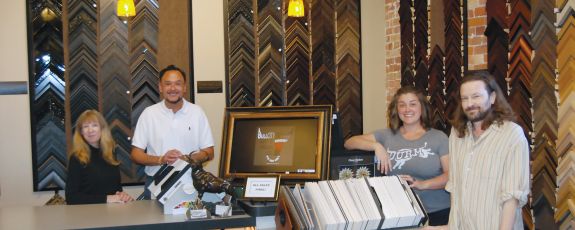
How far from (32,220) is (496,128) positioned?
197cm

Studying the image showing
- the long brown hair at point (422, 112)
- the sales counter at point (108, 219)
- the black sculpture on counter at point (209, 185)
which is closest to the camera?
the sales counter at point (108, 219)

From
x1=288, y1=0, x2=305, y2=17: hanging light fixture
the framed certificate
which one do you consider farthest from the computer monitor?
x1=288, y1=0, x2=305, y2=17: hanging light fixture

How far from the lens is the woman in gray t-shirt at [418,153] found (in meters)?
2.97

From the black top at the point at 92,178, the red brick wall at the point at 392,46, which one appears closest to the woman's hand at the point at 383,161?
the black top at the point at 92,178

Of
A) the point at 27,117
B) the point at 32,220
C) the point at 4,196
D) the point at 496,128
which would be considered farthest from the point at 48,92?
the point at 496,128

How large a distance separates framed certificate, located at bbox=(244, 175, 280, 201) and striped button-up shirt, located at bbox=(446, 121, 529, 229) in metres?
0.78

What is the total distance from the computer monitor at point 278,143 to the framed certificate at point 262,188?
79 millimetres

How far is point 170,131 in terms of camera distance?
12.4ft

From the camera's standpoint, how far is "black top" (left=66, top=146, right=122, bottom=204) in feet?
10.4

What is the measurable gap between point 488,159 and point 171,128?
210 centimetres

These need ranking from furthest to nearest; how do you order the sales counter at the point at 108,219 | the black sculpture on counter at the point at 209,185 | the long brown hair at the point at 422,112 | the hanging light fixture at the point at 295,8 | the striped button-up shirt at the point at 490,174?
the hanging light fixture at the point at 295,8 → the long brown hair at the point at 422,112 → the black sculpture on counter at the point at 209,185 → the sales counter at the point at 108,219 → the striped button-up shirt at the point at 490,174

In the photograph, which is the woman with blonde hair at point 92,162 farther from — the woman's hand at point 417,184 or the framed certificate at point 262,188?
the woman's hand at point 417,184

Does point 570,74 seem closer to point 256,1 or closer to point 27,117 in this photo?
point 256,1

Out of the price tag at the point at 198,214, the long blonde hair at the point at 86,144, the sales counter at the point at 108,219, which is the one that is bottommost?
the sales counter at the point at 108,219
